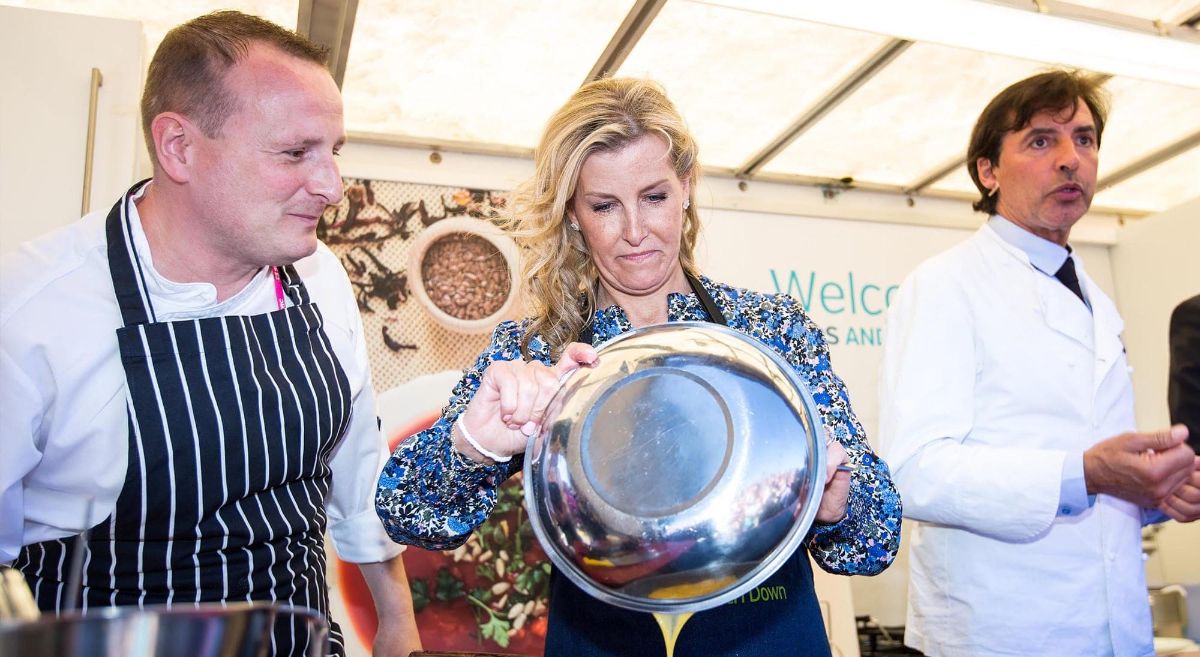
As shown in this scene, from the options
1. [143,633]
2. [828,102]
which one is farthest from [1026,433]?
[143,633]

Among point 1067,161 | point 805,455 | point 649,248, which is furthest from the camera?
point 1067,161

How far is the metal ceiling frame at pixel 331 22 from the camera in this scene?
214cm

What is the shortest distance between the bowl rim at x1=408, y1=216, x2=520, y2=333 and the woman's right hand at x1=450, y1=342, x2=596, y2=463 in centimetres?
171

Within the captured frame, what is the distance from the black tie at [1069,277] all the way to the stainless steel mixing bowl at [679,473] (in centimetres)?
127

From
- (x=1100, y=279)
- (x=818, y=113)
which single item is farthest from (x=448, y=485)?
(x=1100, y=279)

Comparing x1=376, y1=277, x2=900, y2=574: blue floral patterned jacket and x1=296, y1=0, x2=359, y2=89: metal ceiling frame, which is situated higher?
x1=296, y1=0, x2=359, y2=89: metal ceiling frame

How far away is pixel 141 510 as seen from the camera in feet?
3.63

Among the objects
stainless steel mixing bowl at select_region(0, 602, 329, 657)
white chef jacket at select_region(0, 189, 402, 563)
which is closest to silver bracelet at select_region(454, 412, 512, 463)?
white chef jacket at select_region(0, 189, 402, 563)

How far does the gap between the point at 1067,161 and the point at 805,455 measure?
132 cm

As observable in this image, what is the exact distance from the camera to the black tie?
1.82 m

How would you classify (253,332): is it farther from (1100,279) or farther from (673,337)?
(1100,279)

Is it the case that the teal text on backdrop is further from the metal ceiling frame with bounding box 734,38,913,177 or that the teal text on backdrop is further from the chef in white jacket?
the chef in white jacket

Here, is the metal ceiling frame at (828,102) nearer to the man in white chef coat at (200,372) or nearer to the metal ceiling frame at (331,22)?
the metal ceiling frame at (331,22)

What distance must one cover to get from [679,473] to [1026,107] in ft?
4.86
